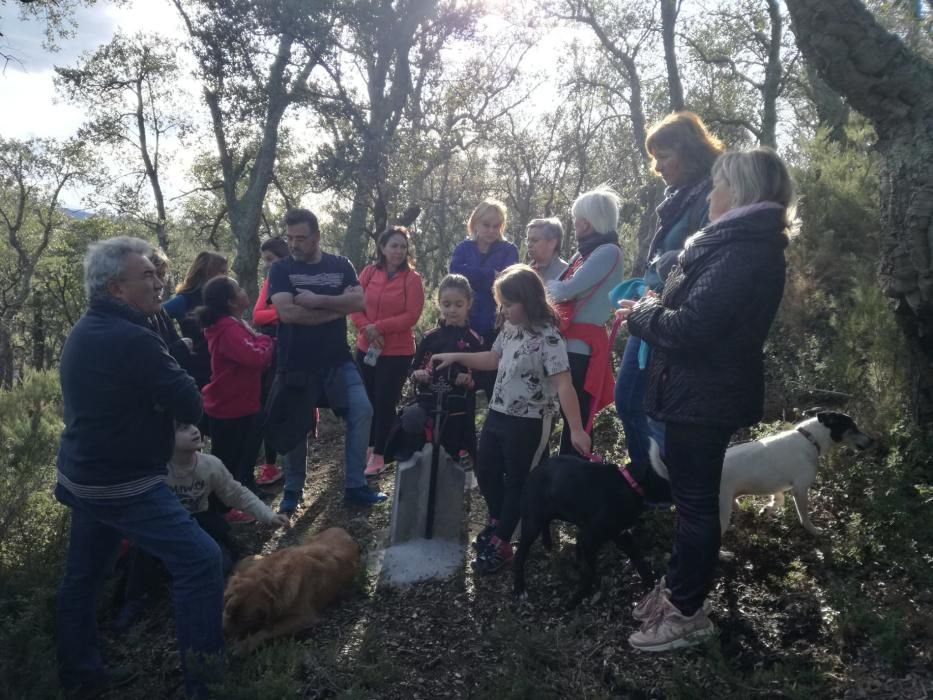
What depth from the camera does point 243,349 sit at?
14.5 ft

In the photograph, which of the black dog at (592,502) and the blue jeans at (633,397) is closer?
the black dog at (592,502)

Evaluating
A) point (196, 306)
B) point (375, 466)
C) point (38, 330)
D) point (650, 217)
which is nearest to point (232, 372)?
point (196, 306)

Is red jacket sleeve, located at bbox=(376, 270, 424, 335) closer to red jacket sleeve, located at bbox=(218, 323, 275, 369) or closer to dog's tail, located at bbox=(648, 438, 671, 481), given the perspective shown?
red jacket sleeve, located at bbox=(218, 323, 275, 369)

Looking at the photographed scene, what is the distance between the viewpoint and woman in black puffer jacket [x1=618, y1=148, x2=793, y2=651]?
242 centimetres

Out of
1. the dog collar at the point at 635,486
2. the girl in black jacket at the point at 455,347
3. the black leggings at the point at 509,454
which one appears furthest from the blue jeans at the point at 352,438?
the dog collar at the point at 635,486

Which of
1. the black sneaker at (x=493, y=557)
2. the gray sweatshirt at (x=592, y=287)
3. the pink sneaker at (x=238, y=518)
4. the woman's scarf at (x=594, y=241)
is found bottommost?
the pink sneaker at (x=238, y=518)

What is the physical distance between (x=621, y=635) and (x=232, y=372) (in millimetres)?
3090

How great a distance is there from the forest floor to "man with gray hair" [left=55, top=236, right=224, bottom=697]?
375mm

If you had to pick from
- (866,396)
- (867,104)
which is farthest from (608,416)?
(867,104)

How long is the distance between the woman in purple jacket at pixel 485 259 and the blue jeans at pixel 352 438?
1.03 metres

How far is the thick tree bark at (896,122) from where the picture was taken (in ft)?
11.8

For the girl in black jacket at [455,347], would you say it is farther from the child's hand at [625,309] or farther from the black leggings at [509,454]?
the child's hand at [625,309]

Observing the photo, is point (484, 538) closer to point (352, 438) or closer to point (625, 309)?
point (352, 438)

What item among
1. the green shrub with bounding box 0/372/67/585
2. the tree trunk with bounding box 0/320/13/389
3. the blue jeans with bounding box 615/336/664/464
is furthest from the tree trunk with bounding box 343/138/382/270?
the tree trunk with bounding box 0/320/13/389
